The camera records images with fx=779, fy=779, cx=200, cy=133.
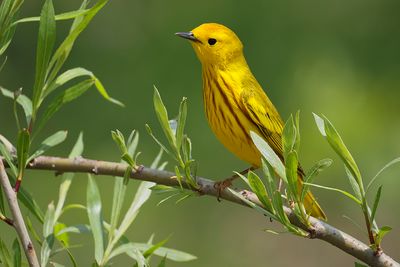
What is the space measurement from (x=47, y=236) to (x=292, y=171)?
319 millimetres

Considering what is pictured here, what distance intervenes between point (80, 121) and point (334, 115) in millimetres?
1211

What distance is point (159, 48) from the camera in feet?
10.7

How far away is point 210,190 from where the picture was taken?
0.93 meters

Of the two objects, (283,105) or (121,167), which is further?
(283,105)

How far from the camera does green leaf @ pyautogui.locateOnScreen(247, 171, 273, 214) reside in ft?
2.66

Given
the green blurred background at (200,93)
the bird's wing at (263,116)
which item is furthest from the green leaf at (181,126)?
the green blurred background at (200,93)

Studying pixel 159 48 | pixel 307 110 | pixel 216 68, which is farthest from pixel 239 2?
pixel 216 68

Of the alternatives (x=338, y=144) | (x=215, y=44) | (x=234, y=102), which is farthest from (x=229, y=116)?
(x=338, y=144)

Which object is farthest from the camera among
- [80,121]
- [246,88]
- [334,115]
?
[80,121]

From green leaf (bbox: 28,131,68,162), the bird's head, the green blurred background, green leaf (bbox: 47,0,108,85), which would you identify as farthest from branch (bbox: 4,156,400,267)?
the green blurred background

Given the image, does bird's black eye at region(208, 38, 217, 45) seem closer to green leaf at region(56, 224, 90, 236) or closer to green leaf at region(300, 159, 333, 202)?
green leaf at region(56, 224, 90, 236)

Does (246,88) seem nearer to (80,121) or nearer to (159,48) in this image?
(159,48)

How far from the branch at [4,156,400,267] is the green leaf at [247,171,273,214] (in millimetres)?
26

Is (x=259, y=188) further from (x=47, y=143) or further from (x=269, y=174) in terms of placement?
(x=47, y=143)
